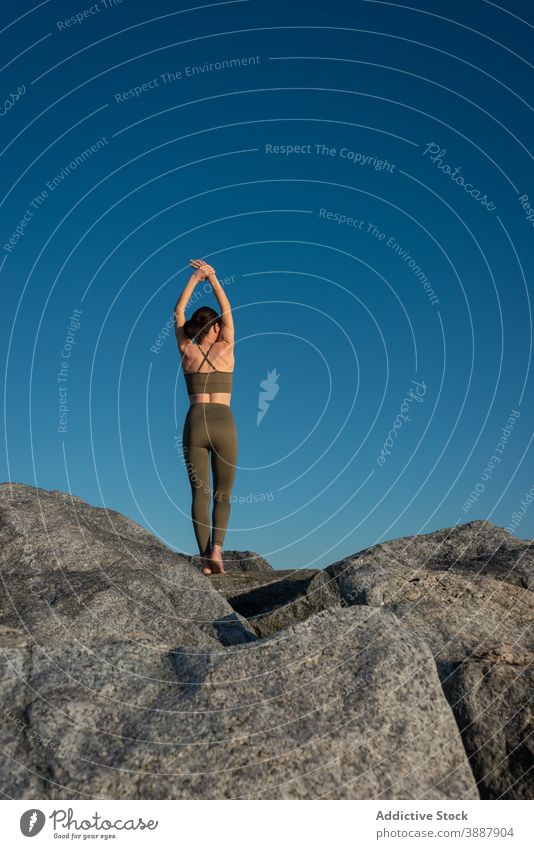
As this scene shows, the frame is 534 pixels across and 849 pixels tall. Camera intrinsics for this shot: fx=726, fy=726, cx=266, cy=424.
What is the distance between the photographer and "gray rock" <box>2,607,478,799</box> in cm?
481

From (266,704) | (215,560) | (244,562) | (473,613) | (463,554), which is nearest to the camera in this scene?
(266,704)

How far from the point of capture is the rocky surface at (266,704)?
4852 millimetres

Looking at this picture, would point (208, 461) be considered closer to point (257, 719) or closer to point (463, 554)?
point (463, 554)

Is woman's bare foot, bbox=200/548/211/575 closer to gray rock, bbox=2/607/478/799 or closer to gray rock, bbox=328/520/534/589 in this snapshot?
gray rock, bbox=328/520/534/589

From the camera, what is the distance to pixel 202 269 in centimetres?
1402

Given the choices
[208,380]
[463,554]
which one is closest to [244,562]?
[208,380]

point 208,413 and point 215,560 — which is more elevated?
point 208,413

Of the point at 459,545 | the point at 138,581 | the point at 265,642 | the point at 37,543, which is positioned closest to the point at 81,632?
the point at 138,581

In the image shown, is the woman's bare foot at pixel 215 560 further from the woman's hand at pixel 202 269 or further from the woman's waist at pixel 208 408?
the woman's hand at pixel 202 269
